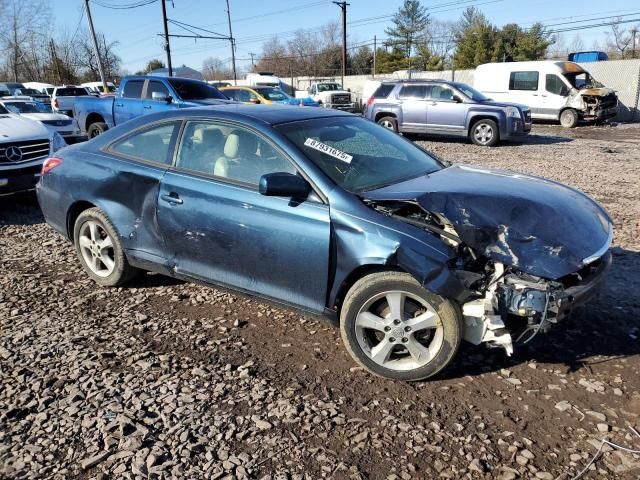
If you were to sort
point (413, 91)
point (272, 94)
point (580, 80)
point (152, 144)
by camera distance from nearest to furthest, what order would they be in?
1. point (152, 144)
2. point (413, 91)
3. point (272, 94)
4. point (580, 80)

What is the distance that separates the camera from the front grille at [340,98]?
2477 centimetres

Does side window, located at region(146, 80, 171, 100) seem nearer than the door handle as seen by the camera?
No

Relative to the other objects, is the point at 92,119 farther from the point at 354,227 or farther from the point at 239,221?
the point at 354,227

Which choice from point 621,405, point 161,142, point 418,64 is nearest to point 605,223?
point 621,405

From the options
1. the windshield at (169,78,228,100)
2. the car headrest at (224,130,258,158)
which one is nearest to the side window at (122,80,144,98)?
the windshield at (169,78,228,100)

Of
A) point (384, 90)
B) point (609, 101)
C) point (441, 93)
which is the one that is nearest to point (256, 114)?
point (441, 93)

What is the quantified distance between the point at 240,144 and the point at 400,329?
1.75 metres

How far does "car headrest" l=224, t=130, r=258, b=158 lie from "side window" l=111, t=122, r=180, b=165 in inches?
21.4

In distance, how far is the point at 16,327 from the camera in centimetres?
393

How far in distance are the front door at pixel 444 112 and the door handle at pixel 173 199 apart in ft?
40.2

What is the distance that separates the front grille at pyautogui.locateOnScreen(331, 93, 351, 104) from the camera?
2477 centimetres

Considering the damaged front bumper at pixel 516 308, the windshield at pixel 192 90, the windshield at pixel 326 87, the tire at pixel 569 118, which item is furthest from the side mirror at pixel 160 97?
the windshield at pixel 326 87

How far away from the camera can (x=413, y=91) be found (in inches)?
609

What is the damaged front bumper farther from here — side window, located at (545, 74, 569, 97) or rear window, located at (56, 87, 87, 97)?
rear window, located at (56, 87, 87, 97)
